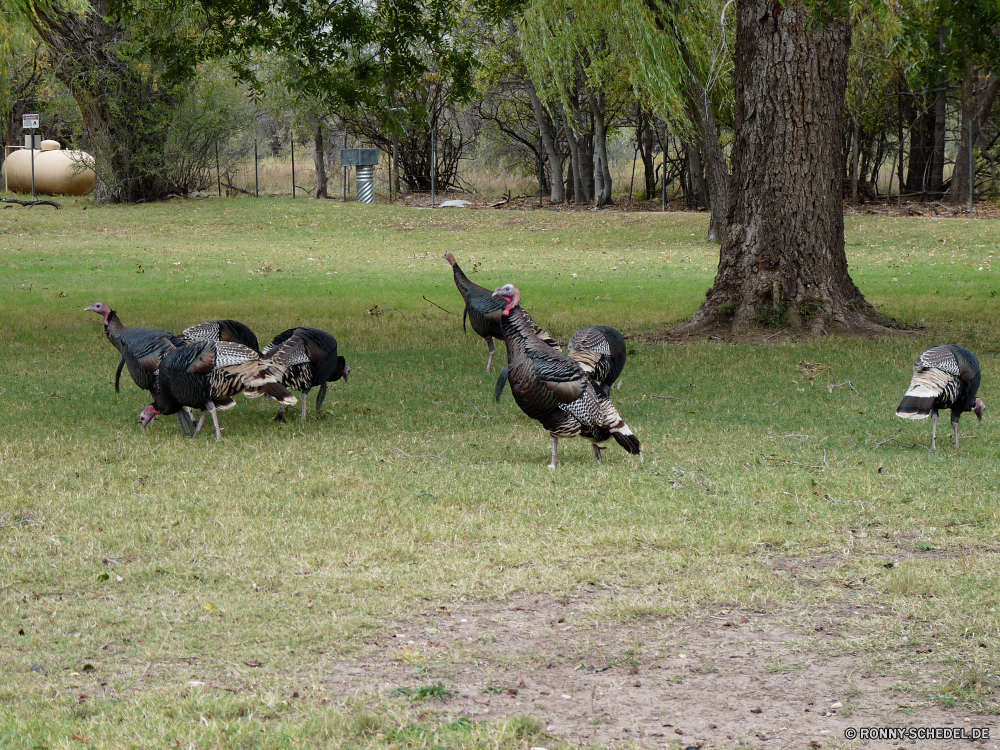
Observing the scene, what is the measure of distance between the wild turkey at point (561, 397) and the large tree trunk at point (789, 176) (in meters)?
7.01

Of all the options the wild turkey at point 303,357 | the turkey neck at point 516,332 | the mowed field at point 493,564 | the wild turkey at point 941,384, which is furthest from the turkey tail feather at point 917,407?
the wild turkey at point 303,357

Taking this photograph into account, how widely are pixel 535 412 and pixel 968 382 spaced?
9.81 ft

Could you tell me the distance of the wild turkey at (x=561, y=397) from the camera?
23.1ft

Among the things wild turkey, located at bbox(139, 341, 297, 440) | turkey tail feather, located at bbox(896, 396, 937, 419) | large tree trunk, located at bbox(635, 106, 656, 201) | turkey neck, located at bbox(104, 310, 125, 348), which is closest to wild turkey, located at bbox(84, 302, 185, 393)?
turkey neck, located at bbox(104, 310, 125, 348)

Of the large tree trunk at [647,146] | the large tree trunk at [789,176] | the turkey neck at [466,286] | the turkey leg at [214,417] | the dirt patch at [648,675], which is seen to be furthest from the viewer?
the large tree trunk at [647,146]

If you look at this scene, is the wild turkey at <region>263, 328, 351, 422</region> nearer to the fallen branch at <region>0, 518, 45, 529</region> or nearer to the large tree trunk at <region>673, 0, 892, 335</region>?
the fallen branch at <region>0, 518, 45, 529</region>

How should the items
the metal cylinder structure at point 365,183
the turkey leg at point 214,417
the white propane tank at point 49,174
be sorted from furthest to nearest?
the metal cylinder structure at point 365,183 → the white propane tank at point 49,174 → the turkey leg at point 214,417

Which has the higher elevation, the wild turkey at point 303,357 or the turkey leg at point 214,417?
the wild turkey at point 303,357

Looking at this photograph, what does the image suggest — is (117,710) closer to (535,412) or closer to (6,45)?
(535,412)

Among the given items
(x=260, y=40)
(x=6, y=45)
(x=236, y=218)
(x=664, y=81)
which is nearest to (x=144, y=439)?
(x=260, y=40)

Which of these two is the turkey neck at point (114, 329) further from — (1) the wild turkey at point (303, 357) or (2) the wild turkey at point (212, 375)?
(1) the wild turkey at point (303, 357)

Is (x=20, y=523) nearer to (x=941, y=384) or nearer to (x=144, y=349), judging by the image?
(x=144, y=349)

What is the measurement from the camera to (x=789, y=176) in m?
Result: 13.4

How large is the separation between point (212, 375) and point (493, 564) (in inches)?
133
